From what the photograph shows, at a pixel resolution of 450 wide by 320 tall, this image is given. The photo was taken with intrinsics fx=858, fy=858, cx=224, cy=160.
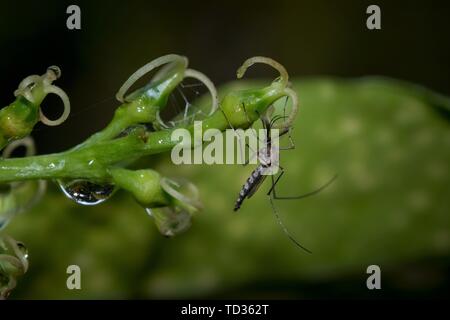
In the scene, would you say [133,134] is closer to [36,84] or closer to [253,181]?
[36,84]

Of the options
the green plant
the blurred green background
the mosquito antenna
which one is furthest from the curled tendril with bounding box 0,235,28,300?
the mosquito antenna

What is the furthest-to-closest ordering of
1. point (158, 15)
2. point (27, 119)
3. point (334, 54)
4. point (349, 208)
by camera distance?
1. point (334, 54)
2. point (158, 15)
3. point (349, 208)
4. point (27, 119)

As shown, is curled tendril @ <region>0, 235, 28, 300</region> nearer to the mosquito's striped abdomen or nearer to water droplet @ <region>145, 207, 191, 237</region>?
water droplet @ <region>145, 207, 191, 237</region>

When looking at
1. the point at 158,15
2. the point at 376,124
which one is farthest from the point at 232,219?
the point at 158,15

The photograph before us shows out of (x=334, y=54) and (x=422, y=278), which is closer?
(x=422, y=278)

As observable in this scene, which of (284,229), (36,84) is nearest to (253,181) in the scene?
(36,84)

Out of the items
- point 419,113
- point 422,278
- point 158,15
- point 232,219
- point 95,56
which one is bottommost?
point 422,278

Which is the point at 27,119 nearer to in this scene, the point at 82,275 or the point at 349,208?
the point at 82,275
